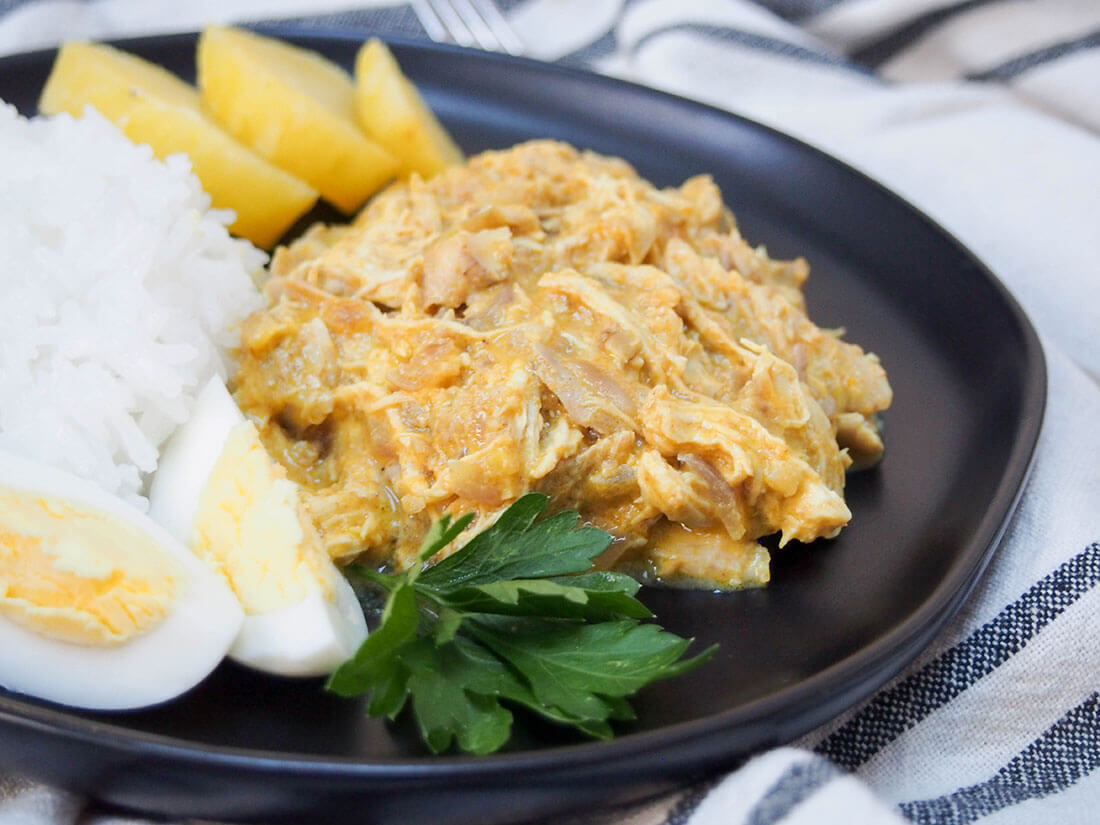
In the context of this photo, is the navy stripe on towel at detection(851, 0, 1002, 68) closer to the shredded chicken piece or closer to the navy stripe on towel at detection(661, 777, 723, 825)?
the shredded chicken piece

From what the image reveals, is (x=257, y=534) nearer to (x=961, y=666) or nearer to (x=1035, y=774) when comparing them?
(x=961, y=666)

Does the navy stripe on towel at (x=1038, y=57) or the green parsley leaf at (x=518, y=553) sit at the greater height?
the navy stripe on towel at (x=1038, y=57)

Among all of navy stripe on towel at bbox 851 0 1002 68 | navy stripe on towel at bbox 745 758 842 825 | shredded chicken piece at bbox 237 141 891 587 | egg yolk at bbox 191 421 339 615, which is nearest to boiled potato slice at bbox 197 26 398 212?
shredded chicken piece at bbox 237 141 891 587

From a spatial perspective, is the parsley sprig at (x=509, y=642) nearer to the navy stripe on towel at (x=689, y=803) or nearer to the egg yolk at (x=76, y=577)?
the navy stripe on towel at (x=689, y=803)

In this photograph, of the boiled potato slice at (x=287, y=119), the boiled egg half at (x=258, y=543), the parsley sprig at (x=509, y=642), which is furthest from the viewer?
the boiled potato slice at (x=287, y=119)

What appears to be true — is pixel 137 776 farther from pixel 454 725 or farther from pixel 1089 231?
pixel 1089 231

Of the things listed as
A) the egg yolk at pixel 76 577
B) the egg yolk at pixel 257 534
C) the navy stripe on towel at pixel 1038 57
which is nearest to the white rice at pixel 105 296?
the egg yolk at pixel 257 534

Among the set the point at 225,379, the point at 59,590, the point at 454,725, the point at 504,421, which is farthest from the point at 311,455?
the point at 454,725
